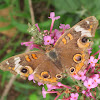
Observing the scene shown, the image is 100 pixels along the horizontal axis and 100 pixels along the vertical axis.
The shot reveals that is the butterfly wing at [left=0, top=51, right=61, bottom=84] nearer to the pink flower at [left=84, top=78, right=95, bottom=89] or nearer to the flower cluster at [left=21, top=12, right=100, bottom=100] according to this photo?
the flower cluster at [left=21, top=12, right=100, bottom=100]

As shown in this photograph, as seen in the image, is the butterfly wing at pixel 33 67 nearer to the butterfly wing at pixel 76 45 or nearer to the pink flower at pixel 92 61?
the butterfly wing at pixel 76 45

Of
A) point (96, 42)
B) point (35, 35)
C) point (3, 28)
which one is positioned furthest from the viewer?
point (3, 28)

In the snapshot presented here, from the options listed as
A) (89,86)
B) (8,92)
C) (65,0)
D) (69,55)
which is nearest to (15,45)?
(8,92)

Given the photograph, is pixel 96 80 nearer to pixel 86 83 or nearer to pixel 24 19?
pixel 86 83

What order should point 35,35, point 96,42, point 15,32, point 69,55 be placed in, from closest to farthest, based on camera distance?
1. point 35,35
2. point 69,55
3. point 96,42
4. point 15,32

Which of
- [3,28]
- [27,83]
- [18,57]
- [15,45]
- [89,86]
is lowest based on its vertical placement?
[89,86]

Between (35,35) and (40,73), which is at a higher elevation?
(35,35)

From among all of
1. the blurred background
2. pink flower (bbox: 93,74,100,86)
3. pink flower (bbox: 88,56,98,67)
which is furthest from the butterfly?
the blurred background

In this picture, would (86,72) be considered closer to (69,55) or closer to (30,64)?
(69,55)
